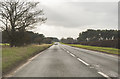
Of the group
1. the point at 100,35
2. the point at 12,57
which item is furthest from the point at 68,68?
the point at 100,35

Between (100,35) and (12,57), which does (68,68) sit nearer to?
(12,57)

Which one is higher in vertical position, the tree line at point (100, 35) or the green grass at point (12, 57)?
the tree line at point (100, 35)

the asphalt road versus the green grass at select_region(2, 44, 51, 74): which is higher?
the green grass at select_region(2, 44, 51, 74)

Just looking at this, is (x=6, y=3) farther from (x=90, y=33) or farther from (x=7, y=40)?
(x=90, y=33)

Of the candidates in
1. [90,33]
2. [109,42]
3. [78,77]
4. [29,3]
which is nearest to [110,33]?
[90,33]

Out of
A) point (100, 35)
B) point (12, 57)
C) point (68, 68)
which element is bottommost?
point (68, 68)

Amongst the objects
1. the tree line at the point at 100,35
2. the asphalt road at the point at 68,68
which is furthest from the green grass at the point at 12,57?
the tree line at the point at 100,35

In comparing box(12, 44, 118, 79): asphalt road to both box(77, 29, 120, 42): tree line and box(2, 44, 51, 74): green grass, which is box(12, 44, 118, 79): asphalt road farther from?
box(77, 29, 120, 42): tree line

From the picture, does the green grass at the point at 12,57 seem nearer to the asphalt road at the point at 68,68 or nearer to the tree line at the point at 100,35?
the asphalt road at the point at 68,68

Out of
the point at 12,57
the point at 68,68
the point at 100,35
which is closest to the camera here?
the point at 68,68

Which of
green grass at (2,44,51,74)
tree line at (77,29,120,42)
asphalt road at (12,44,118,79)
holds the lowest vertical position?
asphalt road at (12,44,118,79)

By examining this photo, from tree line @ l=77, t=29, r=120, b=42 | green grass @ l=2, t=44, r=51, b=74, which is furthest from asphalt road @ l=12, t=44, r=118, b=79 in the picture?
tree line @ l=77, t=29, r=120, b=42

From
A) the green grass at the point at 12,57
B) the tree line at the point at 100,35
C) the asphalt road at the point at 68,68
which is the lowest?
the asphalt road at the point at 68,68

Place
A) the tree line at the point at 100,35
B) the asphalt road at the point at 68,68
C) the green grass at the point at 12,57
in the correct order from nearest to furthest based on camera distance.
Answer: the asphalt road at the point at 68,68 → the green grass at the point at 12,57 → the tree line at the point at 100,35
